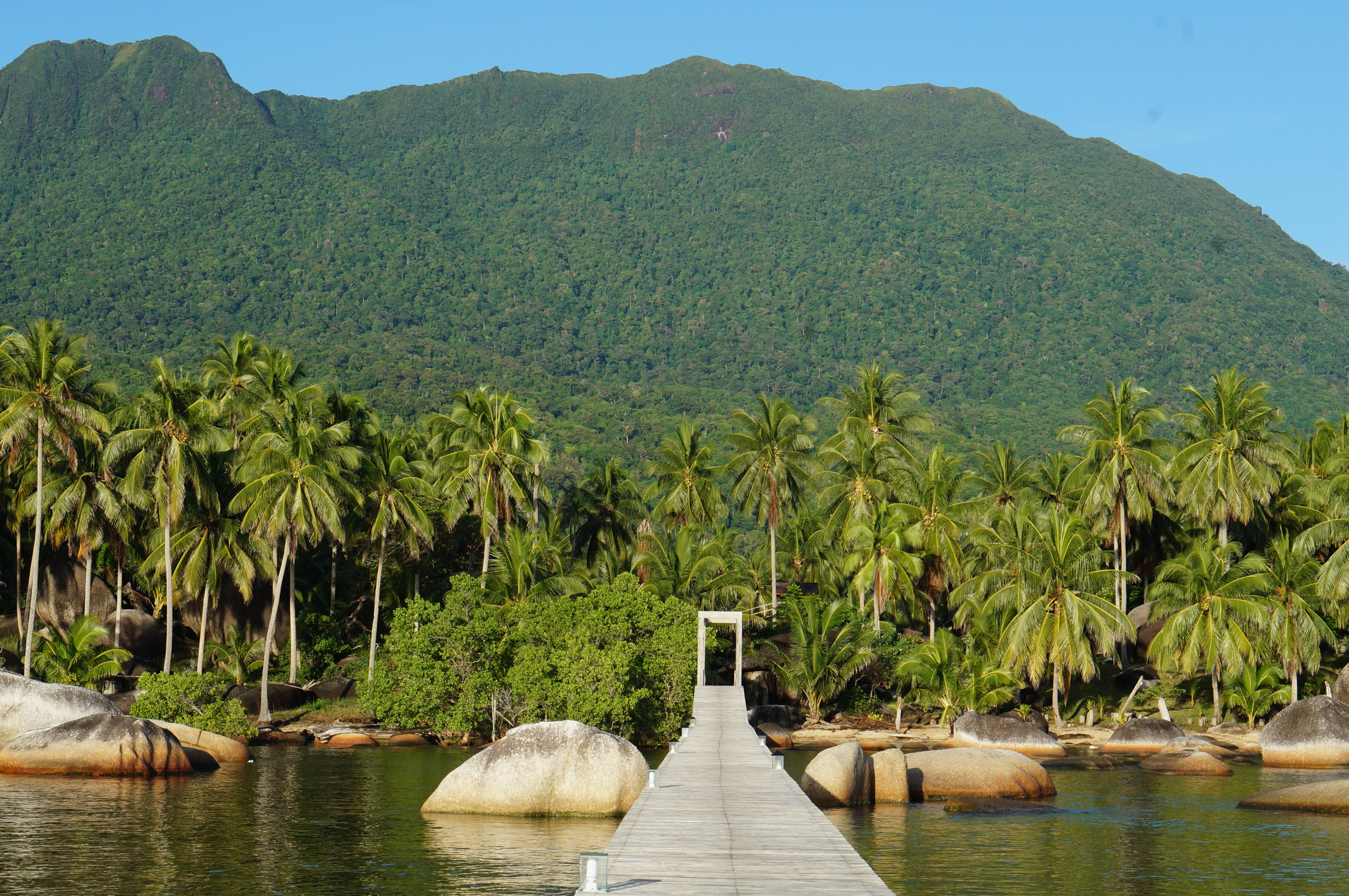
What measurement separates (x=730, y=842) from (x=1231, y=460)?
4499 cm

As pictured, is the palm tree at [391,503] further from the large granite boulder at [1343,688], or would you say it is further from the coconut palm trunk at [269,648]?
the large granite boulder at [1343,688]

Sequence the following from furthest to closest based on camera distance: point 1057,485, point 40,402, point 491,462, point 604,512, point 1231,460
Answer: point 604,512, point 1057,485, point 491,462, point 1231,460, point 40,402

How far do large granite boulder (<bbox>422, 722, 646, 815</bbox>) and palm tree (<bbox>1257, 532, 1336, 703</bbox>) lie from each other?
105ft

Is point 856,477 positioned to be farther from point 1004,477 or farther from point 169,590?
point 169,590

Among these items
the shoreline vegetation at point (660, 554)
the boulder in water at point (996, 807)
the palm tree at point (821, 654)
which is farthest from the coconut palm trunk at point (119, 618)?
the boulder in water at point (996, 807)

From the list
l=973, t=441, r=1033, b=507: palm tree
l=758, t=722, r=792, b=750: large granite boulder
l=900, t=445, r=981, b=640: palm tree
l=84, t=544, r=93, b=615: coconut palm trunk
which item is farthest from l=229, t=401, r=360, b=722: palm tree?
l=973, t=441, r=1033, b=507: palm tree

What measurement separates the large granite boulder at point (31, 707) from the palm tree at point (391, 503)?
56.0ft

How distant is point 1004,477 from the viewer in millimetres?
64688

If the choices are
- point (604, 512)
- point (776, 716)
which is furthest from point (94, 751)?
point (604, 512)

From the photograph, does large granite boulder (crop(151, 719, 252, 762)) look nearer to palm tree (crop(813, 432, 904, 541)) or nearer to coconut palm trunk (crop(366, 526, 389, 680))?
coconut palm trunk (crop(366, 526, 389, 680))

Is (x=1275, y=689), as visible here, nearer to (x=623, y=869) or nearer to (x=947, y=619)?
(x=947, y=619)

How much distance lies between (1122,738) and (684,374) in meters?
127

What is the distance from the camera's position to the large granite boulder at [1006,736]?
1742 inches

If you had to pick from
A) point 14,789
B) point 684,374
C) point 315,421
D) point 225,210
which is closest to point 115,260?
point 225,210
